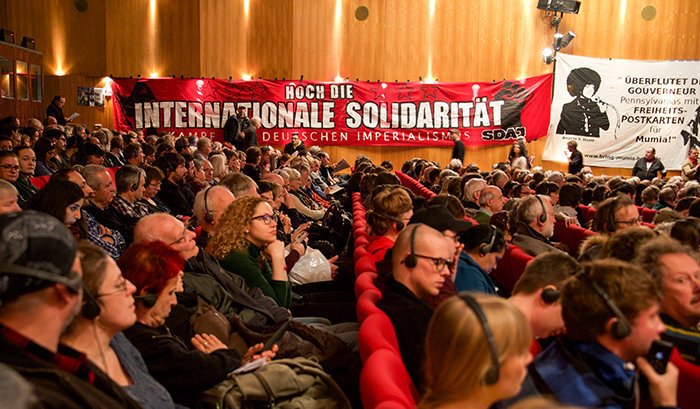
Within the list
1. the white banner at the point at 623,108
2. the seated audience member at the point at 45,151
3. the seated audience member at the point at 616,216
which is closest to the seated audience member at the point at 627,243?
the seated audience member at the point at 616,216

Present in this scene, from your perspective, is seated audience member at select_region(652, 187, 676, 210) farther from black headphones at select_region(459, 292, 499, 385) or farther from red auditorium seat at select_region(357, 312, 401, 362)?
black headphones at select_region(459, 292, 499, 385)

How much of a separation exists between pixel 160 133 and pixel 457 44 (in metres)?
6.64

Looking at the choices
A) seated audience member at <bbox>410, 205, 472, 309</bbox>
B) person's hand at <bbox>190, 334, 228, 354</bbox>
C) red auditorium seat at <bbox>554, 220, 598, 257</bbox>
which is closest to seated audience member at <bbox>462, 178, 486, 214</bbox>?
red auditorium seat at <bbox>554, 220, 598, 257</bbox>

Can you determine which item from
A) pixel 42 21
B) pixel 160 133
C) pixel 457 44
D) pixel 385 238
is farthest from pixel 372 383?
pixel 42 21

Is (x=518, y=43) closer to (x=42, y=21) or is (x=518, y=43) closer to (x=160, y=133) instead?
(x=160, y=133)

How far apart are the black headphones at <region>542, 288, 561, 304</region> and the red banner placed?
10774mm

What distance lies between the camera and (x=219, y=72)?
12469mm

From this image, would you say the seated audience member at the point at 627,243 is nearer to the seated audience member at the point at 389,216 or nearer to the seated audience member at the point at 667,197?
the seated audience member at the point at 389,216

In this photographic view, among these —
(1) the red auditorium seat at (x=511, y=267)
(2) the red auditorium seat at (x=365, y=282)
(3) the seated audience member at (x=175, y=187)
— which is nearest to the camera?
(2) the red auditorium seat at (x=365, y=282)

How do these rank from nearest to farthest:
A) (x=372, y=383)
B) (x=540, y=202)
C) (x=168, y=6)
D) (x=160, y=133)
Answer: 1. (x=372, y=383)
2. (x=540, y=202)
3. (x=160, y=133)
4. (x=168, y=6)

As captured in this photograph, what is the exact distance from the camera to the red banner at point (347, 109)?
1209cm

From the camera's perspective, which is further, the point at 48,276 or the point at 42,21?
the point at 42,21

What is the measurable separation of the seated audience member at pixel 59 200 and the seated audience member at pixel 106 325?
4.79 feet

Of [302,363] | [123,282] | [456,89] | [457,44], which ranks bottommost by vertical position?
[302,363]
